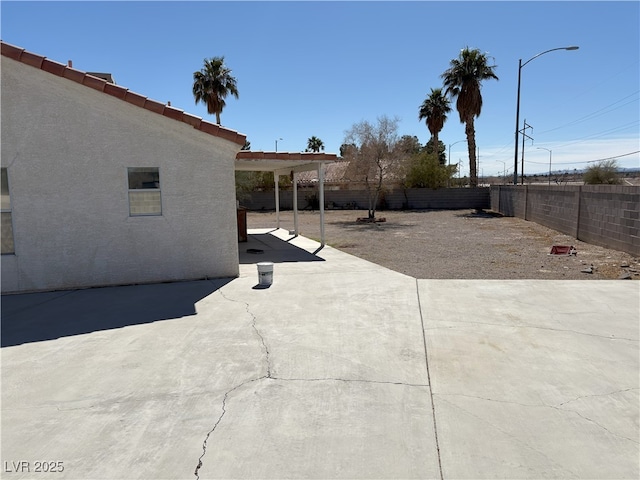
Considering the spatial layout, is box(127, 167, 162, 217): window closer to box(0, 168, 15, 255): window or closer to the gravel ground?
box(0, 168, 15, 255): window

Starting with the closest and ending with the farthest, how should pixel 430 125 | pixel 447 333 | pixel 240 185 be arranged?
pixel 447 333 < pixel 240 185 < pixel 430 125

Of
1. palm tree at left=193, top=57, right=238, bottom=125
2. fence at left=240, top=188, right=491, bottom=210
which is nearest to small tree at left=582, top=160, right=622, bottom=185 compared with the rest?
fence at left=240, top=188, right=491, bottom=210

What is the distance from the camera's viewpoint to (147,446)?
3609 millimetres

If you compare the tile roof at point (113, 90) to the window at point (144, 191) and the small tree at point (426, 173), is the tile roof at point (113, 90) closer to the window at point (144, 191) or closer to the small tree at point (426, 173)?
the window at point (144, 191)

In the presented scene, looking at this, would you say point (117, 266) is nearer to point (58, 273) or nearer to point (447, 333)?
point (58, 273)

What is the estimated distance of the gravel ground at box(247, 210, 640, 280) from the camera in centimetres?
1063

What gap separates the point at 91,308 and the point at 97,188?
2.49 metres

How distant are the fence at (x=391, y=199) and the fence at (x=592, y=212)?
40.6ft

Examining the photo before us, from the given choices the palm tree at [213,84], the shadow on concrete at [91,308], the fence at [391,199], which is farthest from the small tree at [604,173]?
the shadow on concrete at [91,308]

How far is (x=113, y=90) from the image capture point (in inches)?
337

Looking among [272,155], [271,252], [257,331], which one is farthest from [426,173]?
[257,331]

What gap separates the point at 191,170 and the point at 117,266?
2.40m

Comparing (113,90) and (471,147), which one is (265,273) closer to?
(113,90)

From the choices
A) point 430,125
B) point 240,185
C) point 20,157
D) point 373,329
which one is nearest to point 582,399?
point 373,329
